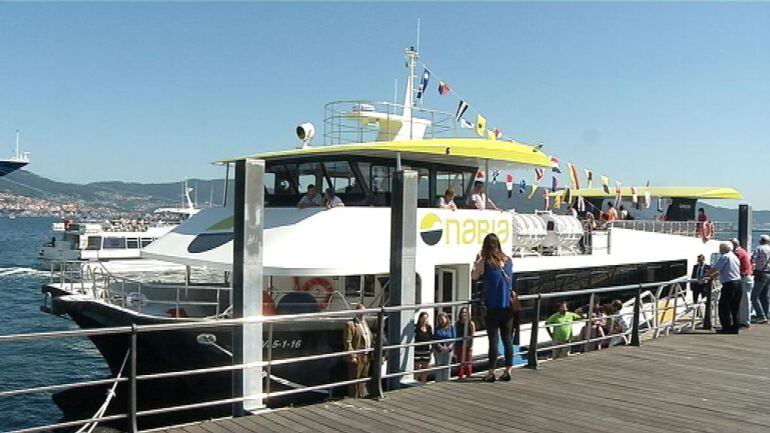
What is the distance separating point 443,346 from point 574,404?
3.49 m

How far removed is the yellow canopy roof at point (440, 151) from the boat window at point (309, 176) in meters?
0.35

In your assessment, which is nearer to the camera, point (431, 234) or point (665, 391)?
point (665, 391)

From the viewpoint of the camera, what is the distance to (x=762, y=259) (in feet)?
49.3

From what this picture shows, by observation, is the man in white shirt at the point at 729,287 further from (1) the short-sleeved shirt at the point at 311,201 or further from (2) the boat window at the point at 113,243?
(2) the boat window at the point at 113,243

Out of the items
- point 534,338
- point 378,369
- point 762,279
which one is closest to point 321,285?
point 534,338

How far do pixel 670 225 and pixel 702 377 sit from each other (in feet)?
49.4

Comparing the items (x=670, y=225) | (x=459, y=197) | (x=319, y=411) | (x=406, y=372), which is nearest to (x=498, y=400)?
(x=406, y=372)

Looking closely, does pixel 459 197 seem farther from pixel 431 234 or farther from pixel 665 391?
pixel 665 391

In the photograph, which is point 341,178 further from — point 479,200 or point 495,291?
point 495,291

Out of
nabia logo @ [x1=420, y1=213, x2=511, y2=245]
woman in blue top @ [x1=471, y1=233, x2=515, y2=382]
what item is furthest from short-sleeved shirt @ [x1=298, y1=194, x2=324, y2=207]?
woman in blue top @ [x1=471, y1=233, x2=515, y2=382]

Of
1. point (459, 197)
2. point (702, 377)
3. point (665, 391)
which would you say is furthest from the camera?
point (459, 197)

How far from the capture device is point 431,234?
1278 centimetres

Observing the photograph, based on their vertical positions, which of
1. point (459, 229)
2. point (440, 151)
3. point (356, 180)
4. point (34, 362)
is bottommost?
point (34, 362)

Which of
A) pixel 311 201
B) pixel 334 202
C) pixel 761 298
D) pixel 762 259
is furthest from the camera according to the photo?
pixel 761 298
